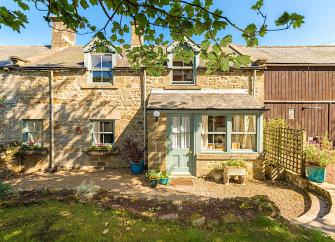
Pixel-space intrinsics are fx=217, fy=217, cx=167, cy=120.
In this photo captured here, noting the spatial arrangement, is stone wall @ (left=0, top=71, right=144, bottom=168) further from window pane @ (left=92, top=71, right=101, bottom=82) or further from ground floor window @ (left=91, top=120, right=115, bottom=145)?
window pane @ (left=92, top=71, right=101, bottom=82)

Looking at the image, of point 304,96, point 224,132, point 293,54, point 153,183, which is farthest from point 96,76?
point 293,54

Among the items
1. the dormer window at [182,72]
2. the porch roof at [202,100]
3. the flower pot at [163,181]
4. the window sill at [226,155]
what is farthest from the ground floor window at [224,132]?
the dormer window at [182,72]

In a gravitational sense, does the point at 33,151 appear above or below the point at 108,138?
below

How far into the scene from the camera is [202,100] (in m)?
9.61

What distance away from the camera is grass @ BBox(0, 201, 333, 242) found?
12.7 ft

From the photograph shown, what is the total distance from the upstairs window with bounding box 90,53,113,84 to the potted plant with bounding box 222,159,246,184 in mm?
6683

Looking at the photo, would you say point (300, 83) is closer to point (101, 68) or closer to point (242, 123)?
point (242, 123)

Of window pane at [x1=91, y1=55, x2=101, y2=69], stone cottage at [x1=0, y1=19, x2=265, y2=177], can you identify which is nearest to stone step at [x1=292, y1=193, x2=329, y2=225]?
stone cottage at [x1=0, y1=19, x2=265, y2=177]

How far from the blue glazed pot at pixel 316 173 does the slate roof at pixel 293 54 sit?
7.29 m

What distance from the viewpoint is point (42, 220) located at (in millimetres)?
4363

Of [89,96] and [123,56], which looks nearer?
[89,96]

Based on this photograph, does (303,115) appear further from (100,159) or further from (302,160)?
(100,159)

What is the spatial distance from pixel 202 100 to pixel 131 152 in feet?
13.0

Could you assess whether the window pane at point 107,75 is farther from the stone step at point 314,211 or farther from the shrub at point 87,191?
the stone step at point 314,211
